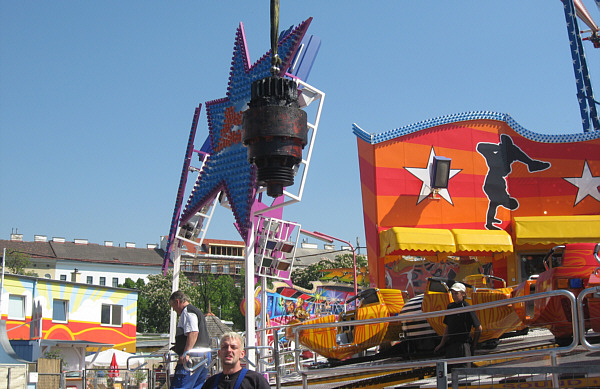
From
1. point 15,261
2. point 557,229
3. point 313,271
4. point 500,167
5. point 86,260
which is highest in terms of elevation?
point 86,260

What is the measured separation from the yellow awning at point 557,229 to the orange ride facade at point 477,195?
27 millimetres

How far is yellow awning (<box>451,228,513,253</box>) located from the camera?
60.1ft

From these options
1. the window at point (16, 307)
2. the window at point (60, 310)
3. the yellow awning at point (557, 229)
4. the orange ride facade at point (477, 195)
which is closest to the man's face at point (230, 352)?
the orange ride facade at point (477, 195)

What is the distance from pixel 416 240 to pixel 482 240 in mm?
1922

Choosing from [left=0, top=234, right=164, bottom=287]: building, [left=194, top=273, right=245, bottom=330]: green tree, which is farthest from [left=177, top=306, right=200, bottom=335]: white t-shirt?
[left=0, top=234, right=164, bottom=287]: building

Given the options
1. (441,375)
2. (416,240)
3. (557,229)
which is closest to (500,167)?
(557,229)

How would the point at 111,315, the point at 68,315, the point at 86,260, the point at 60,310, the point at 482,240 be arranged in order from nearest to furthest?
1. the point at 482,240
2. the point at 60,310
3. the point at 68,315
4. the point at 111,315
5. the point at 86,260

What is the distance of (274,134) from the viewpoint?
6066 millimetres

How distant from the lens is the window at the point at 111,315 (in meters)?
39.9

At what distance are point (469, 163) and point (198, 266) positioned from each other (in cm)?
7329

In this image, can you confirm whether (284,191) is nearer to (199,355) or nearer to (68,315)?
(199,355)

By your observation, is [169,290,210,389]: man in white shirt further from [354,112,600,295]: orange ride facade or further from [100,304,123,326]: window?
[100,304,123,326]: window

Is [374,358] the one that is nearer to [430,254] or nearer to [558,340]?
[558,340]

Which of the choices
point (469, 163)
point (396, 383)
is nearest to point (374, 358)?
point (396, 383)
